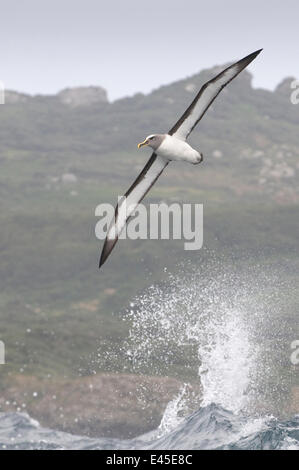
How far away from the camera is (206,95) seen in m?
27.7

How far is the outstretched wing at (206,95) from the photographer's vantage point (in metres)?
26.9

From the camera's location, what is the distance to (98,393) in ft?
352

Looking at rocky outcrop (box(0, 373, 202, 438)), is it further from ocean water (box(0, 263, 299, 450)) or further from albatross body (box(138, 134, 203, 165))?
albatross body (box(138, 134, 203, 165))

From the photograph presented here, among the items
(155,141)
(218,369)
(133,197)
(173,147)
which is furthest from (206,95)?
(218,369)

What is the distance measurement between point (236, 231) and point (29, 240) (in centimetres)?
4406

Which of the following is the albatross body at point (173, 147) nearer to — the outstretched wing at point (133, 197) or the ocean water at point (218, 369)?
the outstretched wing at point (133, 197)

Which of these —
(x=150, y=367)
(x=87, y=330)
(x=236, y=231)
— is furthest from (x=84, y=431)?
(x=236, y=231)

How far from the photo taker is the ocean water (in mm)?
42125

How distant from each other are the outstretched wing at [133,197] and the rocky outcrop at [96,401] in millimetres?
70126

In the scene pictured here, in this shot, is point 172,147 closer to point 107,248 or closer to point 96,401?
point 107,248

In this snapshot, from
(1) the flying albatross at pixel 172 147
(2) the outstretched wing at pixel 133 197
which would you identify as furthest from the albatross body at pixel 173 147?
(2) the outstretched wing at pixel 133 197

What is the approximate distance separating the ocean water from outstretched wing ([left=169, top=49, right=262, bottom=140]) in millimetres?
14020

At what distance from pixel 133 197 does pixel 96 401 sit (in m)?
79.1
